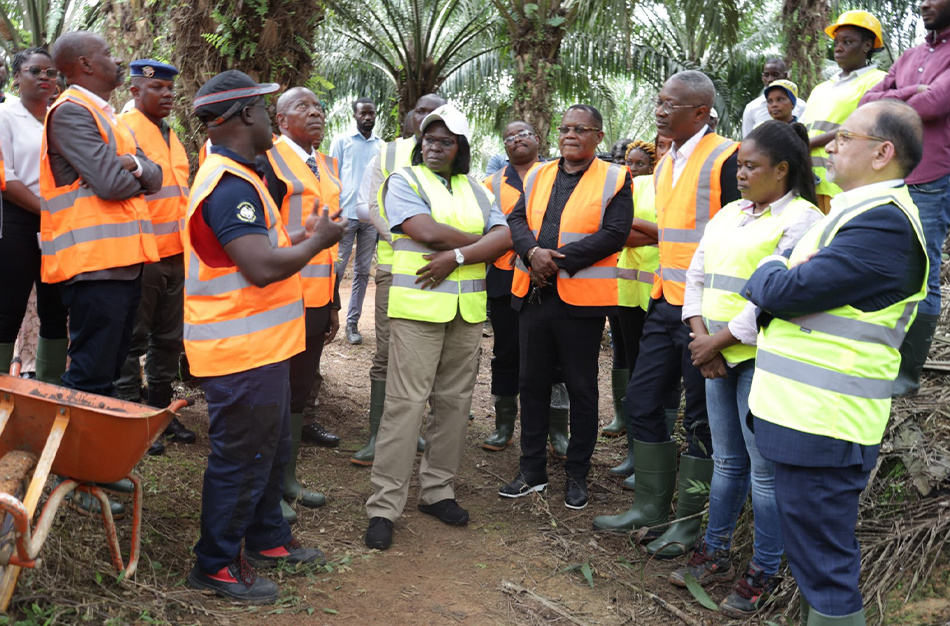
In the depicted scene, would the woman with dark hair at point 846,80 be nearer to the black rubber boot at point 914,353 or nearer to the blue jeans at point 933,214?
the blue jeans at point 933,214

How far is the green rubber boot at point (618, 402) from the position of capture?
6.21m

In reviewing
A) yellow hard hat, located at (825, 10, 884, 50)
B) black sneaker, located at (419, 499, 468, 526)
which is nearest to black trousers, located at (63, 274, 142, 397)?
black sneaker, located at (419, 499, 468, 526)

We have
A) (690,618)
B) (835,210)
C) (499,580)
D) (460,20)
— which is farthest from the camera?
(460,20)

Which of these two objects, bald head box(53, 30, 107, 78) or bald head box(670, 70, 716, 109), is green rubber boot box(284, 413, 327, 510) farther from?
bald head box(670, 70, 716, 109)

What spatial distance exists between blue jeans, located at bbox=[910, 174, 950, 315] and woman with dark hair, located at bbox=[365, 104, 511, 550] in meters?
2.19

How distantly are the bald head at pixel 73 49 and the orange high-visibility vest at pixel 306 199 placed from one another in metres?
1.03

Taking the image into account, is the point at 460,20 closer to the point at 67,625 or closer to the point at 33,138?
the point at 33,138

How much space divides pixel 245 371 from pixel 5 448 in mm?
925

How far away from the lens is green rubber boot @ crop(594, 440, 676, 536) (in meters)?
4.41

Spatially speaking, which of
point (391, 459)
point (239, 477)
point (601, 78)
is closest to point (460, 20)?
point (601, 78)

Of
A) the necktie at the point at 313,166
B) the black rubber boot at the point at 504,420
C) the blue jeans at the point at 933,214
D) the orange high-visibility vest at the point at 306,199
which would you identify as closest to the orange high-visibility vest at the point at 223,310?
the orange high-visibility vest at the point at 306,199

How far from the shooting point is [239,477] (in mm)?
3367

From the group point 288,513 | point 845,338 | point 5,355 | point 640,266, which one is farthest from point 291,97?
point 845,338

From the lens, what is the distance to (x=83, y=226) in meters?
4.02
